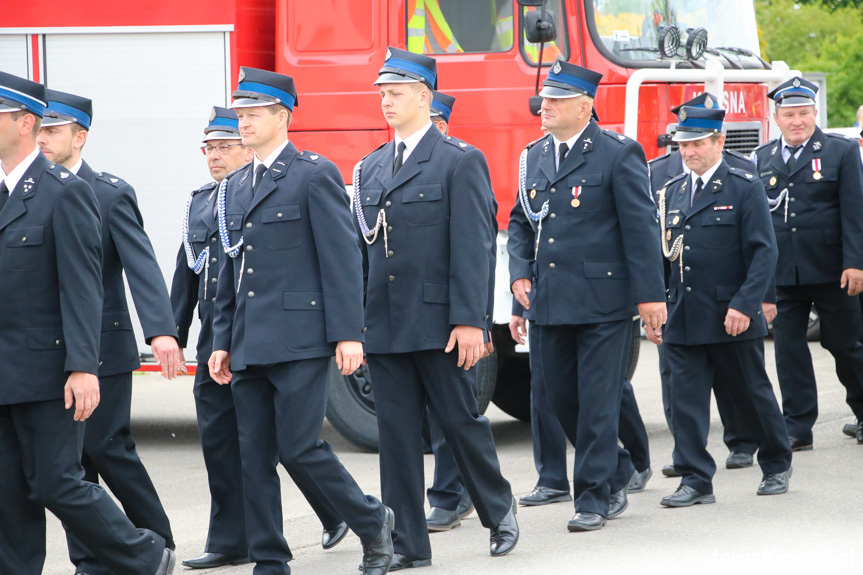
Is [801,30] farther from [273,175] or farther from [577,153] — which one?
[273,175]

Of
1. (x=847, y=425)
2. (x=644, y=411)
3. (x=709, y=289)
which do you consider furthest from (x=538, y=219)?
(x=644, y=411)

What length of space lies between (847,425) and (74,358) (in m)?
5.49

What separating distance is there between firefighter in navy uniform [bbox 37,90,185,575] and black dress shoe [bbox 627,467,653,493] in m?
2.55

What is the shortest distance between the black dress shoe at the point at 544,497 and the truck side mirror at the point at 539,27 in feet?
8.21

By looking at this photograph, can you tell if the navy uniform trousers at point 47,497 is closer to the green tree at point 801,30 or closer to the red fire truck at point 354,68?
the red fire truck at point 354,68

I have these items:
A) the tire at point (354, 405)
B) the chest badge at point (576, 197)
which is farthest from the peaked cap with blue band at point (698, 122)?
the tire at point (354, 405)

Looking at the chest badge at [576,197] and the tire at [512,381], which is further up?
the chest badge at [576,197]

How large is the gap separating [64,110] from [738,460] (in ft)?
13.8

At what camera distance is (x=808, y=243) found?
26.1ft

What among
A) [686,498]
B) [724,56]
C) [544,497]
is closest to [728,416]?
[686,498]

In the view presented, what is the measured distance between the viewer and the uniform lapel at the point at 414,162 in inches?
216

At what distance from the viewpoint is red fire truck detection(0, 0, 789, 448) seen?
7.87 metres

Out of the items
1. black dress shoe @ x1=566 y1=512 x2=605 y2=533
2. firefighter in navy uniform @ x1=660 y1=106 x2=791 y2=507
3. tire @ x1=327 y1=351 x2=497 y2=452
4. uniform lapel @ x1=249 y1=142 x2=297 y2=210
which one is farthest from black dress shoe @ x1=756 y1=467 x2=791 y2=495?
uniform lapel @ x1=249 y1=142 x2=297 y2=210

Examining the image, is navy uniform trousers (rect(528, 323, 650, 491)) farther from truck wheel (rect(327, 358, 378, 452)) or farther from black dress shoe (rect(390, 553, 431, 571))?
truck wheel (rect(327, 358, 378, 452))
